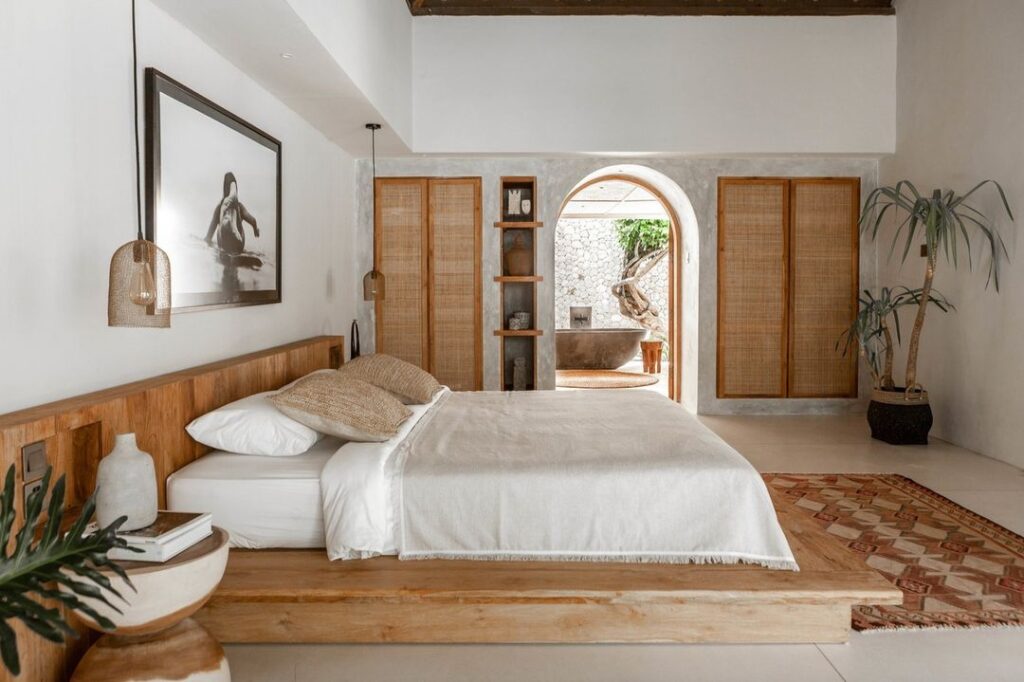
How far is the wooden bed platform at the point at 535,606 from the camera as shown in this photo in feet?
7.40

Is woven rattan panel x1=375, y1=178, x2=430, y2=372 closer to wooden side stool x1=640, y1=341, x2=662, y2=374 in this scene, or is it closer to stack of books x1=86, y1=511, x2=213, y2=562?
wooden side stool x1=640, y1=341, x2=662, y2=374

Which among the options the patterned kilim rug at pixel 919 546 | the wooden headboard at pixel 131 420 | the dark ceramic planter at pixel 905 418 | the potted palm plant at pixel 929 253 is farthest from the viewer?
the dark ceramic planter at pixel 905 418

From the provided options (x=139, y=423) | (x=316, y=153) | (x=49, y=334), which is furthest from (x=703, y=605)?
(x=316, y=153)

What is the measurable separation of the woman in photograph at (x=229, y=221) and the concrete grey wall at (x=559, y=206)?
265 cm

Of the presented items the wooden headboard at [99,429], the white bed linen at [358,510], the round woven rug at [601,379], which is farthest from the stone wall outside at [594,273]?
the white bed linen at [358,510]

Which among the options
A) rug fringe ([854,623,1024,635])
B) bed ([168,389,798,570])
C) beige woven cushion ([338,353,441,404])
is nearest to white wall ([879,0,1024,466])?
rug fringe ([854,623,1024,635])

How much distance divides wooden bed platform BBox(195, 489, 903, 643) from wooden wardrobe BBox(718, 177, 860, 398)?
13.6ft

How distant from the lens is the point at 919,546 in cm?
315

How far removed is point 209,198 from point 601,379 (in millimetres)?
6023

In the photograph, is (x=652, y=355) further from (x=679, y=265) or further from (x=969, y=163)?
(x=969, y=163)

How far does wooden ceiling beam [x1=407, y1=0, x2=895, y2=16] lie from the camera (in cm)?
586

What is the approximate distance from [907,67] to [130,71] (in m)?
5.54

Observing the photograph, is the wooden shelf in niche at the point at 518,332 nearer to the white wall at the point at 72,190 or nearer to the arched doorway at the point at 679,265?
the arched doorway at the point at 679,265

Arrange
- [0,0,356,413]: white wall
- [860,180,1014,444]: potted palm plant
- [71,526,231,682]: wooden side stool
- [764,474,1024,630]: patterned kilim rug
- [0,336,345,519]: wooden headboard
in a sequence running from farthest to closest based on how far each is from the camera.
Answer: [860,180,1014,444]: potted palm plant < [764,474,1024,630]: patterned kilim rug < [0,0,356,413]: white wall < [0,336,345,519]: wooden headboard < [71,526,231,682]: wooden side stool
